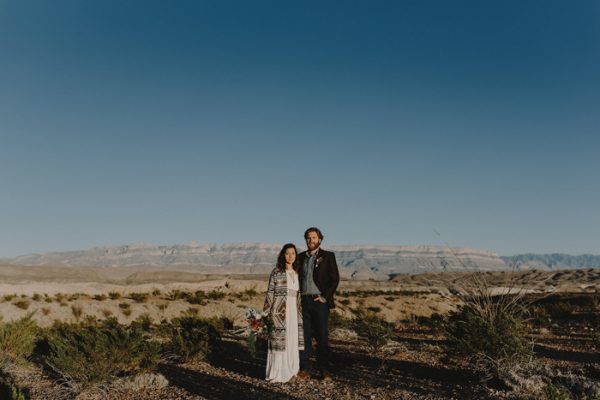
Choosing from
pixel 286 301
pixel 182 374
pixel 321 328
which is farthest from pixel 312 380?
pixel 182 374

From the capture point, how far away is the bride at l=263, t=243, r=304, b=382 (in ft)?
26.6

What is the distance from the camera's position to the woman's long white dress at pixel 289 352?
8070mm

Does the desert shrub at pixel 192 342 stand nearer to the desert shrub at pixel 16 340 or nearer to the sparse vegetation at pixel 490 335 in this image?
the desert shrub at pixel 16 340

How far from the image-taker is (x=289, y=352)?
27.1 feet

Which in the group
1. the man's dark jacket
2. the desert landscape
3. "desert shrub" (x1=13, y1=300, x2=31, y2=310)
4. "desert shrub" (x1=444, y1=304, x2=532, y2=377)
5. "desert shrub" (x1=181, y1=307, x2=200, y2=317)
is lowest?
"desert shrub" (x1=181, y1=307, x2=200, y2=317)

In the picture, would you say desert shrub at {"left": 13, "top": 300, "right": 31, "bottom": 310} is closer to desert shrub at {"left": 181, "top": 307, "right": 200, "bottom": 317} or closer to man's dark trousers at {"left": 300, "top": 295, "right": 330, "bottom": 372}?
desert shrub at {"left": 181, "top": 307, "right": 200, "bottom": 317}

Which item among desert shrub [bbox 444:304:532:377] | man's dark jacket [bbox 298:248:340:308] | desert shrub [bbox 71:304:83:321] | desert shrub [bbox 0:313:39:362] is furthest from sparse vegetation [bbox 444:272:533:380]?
desert shrub [bbox 71:304:83:321]

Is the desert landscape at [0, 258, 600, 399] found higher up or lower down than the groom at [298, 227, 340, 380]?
lower down

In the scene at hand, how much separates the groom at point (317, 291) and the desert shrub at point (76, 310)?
67.0 feet

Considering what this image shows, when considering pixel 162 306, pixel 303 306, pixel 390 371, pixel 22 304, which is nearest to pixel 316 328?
pixel 303 306

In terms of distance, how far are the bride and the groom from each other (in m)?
0.14

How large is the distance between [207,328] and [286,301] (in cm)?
352

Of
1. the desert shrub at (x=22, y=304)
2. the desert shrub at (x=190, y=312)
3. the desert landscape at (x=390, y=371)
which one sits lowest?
the desert shrub at (x=190, y=312)

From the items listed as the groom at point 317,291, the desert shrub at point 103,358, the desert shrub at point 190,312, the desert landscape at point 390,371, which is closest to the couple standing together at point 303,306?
the groom at point 317,291
